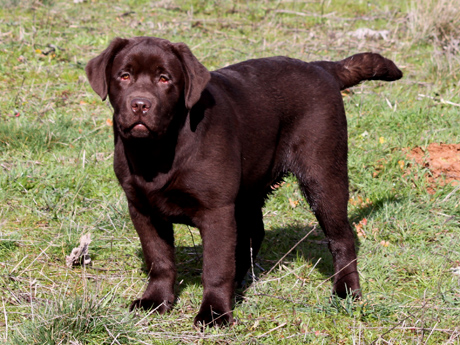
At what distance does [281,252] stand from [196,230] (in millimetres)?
778

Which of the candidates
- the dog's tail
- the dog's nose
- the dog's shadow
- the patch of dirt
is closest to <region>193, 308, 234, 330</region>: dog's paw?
the dog's shadow

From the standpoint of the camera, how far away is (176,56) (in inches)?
143

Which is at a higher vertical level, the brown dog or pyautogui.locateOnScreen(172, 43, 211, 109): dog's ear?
pyautogui.locateOnScreen(172, 43, 211, 109): dog's ear

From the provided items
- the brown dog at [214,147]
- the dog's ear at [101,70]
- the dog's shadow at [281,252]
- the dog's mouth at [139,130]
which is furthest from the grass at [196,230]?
the dog's ear at [101,70]

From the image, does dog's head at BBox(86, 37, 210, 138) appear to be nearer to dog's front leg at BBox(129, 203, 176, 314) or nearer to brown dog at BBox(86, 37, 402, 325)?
brown dog at BBox(86, 37, 402, 325)

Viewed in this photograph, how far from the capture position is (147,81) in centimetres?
354

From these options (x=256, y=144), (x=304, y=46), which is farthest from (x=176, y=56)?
(x=304, y=46)

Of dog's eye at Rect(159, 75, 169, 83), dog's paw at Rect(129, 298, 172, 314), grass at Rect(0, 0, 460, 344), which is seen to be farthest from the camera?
dog's paw at Rect(129, 298, 172, 314)

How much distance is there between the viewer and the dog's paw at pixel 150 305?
3730 millimetres

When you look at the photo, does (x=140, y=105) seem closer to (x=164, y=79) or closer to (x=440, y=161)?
(x=164, y=79)

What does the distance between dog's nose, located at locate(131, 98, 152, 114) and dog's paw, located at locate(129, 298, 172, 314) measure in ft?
3.78

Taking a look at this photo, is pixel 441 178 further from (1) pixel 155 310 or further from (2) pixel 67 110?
(2) pixel 67 110

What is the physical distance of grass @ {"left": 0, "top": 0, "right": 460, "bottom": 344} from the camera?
3.44m

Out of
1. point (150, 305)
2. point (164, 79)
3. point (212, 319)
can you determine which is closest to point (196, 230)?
point (150, 305)
